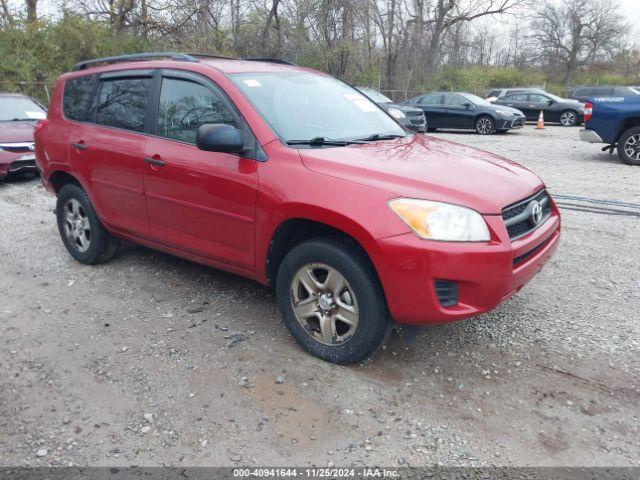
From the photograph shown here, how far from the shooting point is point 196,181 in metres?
3.82

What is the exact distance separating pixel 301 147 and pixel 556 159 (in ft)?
30.7

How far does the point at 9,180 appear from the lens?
9.52m

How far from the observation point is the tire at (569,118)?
20636 millimetres

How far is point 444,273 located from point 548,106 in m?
20.6

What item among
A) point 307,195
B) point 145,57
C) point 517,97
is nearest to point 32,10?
point 517,97

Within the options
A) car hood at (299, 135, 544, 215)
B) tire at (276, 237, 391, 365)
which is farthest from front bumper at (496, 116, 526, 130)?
tire at (276, 237, 391, 365)

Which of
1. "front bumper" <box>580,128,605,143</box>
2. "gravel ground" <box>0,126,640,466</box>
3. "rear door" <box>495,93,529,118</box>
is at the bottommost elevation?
"gravel ground" <box>0,126,640,466</box>

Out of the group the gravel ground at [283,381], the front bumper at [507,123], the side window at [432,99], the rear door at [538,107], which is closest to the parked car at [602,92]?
the rear door at [538,107]

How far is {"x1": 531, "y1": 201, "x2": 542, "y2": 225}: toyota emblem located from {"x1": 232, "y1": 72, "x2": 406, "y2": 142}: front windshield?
1.25 meters

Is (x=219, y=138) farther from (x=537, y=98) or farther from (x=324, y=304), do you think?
(x=537, y=98)

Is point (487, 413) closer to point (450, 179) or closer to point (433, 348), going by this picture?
point (433, 348)

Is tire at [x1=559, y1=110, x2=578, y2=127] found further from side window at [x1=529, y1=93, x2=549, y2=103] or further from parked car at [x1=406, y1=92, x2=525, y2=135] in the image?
parked car at [x1=406, y1=92, x2=525, y2=135]

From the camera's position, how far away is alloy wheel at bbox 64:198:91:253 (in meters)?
5.10

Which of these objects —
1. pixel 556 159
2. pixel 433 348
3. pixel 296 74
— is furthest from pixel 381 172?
pixel 556 159
